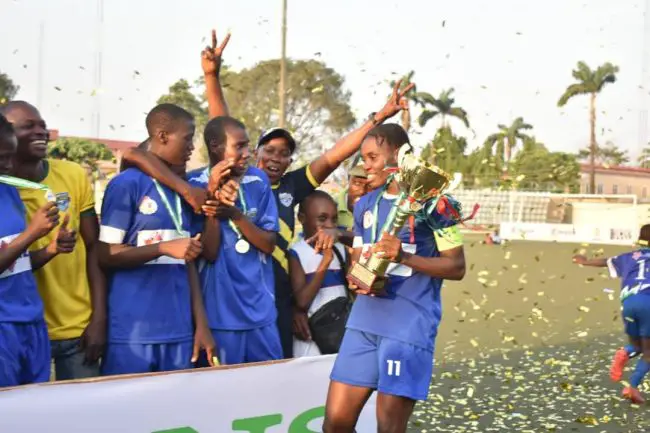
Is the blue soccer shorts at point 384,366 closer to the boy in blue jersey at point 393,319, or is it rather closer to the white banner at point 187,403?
the boy in blue jersey at point 393,319

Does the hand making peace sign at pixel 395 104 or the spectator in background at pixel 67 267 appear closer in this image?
the spectator in background at pixel 67 267

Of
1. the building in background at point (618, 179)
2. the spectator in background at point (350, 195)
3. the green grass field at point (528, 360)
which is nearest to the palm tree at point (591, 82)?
the building in background at point (618, 179)

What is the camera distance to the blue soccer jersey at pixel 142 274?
4.31 meters

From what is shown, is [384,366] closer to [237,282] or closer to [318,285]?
[237,282]

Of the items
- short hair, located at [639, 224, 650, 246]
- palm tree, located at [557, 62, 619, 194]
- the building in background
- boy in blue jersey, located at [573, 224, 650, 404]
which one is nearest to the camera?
boy in blue jersey, located at [573, 224, 650, 404]

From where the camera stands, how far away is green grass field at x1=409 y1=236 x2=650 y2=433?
6938mm

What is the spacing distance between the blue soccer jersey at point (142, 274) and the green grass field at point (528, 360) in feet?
9.23

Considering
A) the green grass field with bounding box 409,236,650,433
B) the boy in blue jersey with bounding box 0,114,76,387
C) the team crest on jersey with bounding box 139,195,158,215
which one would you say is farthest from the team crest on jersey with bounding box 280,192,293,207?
the green grass field with bounding box 409,236,650,433

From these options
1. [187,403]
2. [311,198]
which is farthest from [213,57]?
[187,403]

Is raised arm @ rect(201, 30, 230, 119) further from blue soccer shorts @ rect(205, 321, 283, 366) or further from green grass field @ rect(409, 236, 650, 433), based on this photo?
green grass field @ rect(409, 236, 650, 433)

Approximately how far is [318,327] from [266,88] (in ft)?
126

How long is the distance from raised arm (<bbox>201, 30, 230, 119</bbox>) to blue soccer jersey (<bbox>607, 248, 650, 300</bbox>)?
4.84m

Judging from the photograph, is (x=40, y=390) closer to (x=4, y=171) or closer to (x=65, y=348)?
(x=65, y=348)

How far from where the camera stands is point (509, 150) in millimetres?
74438
